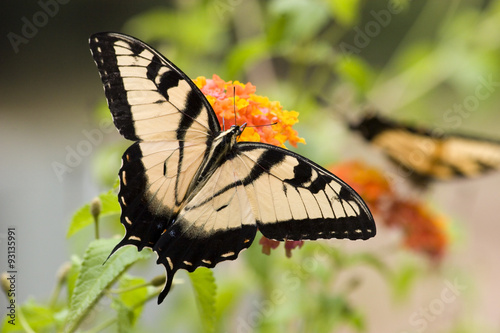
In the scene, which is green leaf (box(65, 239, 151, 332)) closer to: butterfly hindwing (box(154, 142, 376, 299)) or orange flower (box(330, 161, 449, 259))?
butterfly hindwing (box(154, 142, 376, 299))

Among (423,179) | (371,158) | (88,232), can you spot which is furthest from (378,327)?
(88,232)

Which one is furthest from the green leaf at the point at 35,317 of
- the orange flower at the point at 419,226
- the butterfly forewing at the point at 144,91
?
the orange flower at the point at 419,226

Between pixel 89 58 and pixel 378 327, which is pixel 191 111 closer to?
pixel 89 58

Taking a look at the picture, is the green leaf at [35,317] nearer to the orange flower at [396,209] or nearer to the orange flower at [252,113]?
the orange flower at [252,113]

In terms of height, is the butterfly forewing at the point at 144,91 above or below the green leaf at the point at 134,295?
above

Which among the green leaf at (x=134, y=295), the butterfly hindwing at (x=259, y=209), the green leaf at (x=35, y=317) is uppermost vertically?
the butterfly hindwing at (x=259, y=209)
